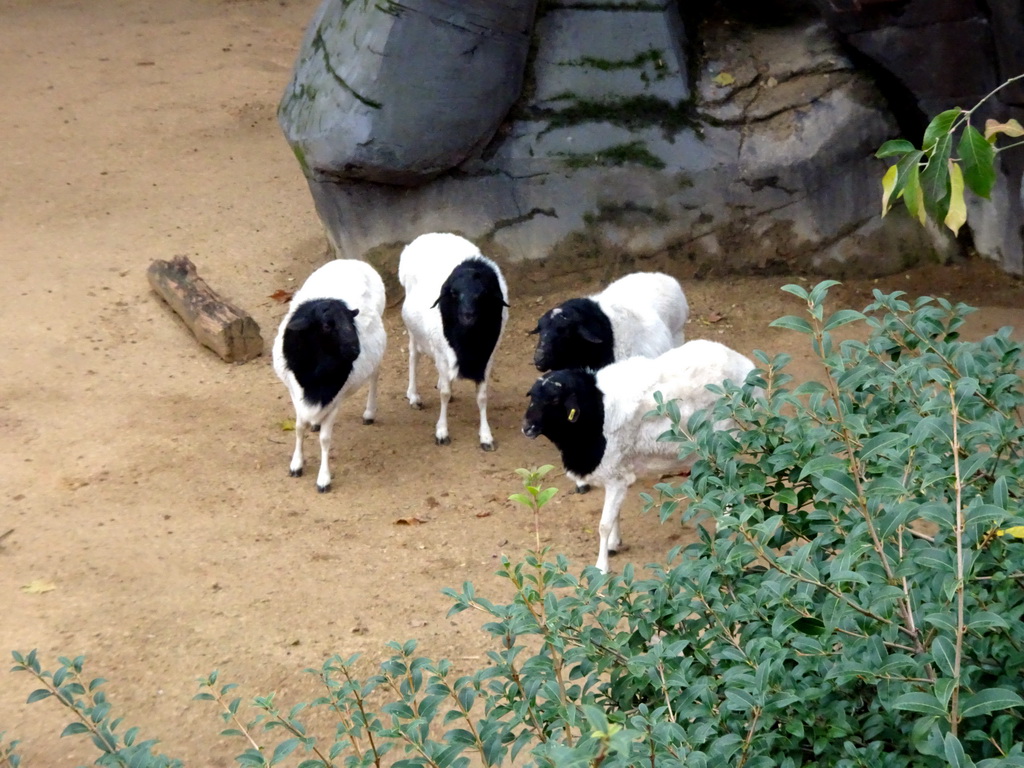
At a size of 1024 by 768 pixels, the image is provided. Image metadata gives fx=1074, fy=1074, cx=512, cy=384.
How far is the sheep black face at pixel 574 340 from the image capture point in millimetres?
7020

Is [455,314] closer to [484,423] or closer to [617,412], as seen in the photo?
[484,423]

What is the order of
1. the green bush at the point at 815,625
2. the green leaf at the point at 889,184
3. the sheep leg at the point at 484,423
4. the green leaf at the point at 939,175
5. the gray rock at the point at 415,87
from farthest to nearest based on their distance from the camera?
the gray rock at the point at 415,87 → the sheep leg at the point at 484,423 → the green leaf at the point at 889,184 → the green leaf at the point at 939,175 → the green bush at the point at 815,625

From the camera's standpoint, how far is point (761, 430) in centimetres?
323

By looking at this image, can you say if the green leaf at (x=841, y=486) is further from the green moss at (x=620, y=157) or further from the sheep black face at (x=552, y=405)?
the green moss at (x=620, y=157)

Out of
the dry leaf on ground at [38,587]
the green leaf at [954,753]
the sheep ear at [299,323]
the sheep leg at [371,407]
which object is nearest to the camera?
the green leaf at [954,753]

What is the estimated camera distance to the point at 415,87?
8.78 m

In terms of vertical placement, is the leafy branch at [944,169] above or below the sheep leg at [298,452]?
above

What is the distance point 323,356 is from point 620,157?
3.39 m

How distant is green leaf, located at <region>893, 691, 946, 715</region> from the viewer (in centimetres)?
196

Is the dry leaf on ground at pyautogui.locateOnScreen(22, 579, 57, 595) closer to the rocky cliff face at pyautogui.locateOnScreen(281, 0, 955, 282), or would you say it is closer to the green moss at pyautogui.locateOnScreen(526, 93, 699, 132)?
the rocky cliff face at pyautogui.locateOnScreen(281, 0, 955, 282)

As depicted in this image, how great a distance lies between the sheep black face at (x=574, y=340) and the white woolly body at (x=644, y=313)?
0.33 feet

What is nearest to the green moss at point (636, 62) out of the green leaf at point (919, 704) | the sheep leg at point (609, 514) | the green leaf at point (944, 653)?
the sheep leg at point (609, 514)

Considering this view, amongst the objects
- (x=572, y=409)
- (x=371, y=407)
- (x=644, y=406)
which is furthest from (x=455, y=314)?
(x=644, y=406)

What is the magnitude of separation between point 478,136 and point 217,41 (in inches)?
318
